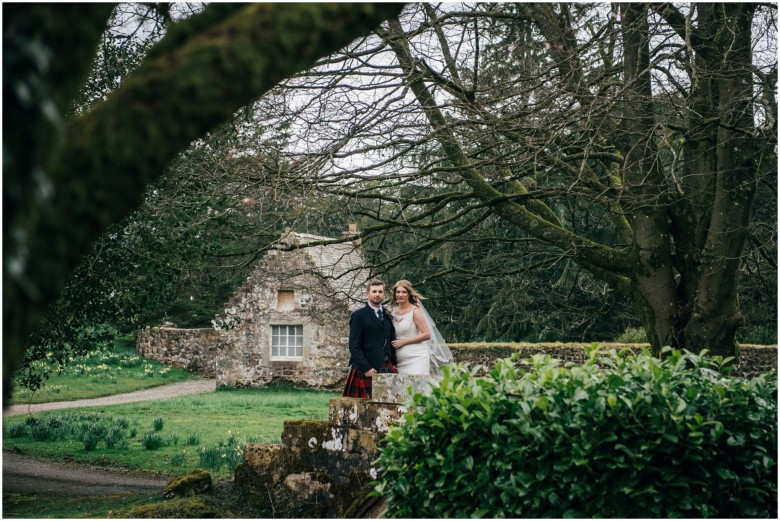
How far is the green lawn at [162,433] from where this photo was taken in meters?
11.3

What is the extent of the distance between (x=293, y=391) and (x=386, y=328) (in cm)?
1586

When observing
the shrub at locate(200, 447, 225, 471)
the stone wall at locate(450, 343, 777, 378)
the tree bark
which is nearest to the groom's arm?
the shrub at locate(200, 447, 225, 471)

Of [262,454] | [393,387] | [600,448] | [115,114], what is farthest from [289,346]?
[115,114]

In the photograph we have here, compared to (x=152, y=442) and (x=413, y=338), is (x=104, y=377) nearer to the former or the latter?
(x=152, y=442)

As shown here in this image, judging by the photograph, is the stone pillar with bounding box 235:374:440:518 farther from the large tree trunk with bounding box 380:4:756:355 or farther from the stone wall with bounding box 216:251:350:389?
the stone wall with bounding box 216:251:350:389

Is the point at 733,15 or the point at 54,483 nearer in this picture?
the point at 733,15

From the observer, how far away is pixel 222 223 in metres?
10.1

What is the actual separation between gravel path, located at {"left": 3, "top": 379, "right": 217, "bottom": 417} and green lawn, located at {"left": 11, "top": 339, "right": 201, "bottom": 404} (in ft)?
1.28

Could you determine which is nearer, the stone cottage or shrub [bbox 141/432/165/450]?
shrub [bbox 141/432/165/450]

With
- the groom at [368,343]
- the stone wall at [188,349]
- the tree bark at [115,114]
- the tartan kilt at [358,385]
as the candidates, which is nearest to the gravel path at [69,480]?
the tartan kilt at [358,385]

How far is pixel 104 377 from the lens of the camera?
24.1 m

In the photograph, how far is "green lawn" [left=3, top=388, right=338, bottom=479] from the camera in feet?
37.1

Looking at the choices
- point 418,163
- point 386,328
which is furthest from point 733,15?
point 386,328

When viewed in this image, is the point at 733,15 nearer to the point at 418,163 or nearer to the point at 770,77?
the point at 770,77
